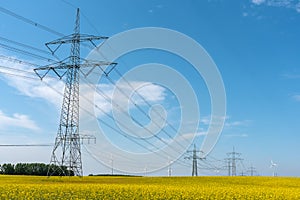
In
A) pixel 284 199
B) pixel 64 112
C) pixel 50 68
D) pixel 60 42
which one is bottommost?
pixel 284 199

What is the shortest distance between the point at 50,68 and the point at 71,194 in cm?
2160

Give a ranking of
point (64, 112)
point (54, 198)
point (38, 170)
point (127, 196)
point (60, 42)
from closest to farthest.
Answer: point (54, 198) → point (127, 196) → point (64, 112) → point (60, 42) → point (38, 170)

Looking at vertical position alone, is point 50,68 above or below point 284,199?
above

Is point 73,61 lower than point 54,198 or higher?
higher

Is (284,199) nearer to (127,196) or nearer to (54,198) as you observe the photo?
(127,196)

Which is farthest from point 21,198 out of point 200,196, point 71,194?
point 200,196

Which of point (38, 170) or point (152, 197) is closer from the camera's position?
point (152, 197)

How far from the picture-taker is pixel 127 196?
2280 centimetres

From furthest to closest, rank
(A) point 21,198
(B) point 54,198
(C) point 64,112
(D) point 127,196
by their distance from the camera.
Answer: (C) point 64,112
(D) point 127,196
(B) point 54,198
(A) point 21,198

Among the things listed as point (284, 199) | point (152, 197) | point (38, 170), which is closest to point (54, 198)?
point (152, 197)

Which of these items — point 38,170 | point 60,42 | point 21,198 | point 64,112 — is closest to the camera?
point 21,198

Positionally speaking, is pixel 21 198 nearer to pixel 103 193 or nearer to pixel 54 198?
pixel 54 198

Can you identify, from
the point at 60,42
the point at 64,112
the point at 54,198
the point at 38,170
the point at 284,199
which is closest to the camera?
the point at 54,198

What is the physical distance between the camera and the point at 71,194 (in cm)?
2292
